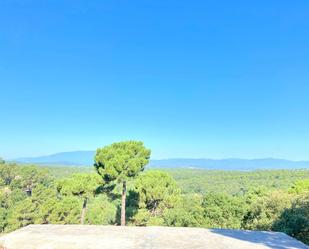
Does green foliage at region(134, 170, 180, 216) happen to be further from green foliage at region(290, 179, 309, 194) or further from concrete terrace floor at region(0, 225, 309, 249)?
concrete terrace floor at region(0, 225, 309, 249)

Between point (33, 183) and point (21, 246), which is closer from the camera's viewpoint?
point (21, 246)

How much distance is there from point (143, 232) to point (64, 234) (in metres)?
0.99

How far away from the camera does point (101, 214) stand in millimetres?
28172

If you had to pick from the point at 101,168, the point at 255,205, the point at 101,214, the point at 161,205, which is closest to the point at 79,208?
the point at 101,214

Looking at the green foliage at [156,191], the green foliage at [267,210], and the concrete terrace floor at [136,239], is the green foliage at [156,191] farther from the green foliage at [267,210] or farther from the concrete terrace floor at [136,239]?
the concrete terrace floor at [136,239]

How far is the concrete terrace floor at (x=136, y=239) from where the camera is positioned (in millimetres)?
3340

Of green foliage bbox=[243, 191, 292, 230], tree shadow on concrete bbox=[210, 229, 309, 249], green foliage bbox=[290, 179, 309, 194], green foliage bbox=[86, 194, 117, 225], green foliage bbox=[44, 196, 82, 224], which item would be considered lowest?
green foliage bbox=[86, 194, 117, 225]

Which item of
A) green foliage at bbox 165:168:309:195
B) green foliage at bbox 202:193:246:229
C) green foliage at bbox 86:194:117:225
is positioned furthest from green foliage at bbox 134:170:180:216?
green foliage at bbox 165:168:309:195

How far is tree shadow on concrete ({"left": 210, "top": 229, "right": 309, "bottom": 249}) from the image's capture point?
352cm

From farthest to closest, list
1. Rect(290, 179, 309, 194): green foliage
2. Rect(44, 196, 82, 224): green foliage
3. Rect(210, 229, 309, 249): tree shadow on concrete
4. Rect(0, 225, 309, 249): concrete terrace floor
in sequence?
1. Rect(44, 196, 82, 224): green foliage
2. Rect(290, 179, 309, 194): green foliage
3. Rect(210, 229, 309, 249): tree shadow on concrete
4. Rect(0, 225, 309, 249): concrete terrace floor

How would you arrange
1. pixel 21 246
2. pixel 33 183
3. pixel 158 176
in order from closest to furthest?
pixel 21 246
pixel 158 176
pixel 33 183

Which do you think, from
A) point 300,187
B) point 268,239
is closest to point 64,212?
point 300,187

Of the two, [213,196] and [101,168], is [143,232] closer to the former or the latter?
[101,168]

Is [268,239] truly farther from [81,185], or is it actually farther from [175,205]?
[175,205]
